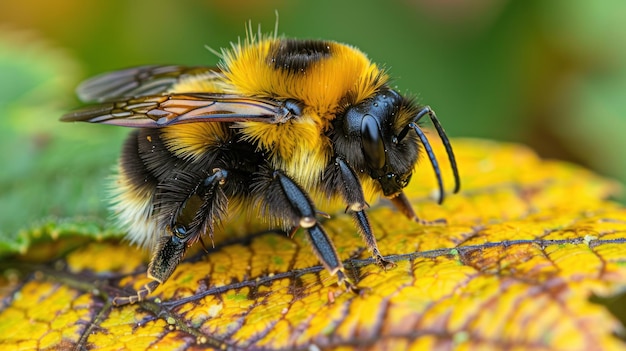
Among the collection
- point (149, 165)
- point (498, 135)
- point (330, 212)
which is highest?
point (149, 165)

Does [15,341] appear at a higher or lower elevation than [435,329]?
lower

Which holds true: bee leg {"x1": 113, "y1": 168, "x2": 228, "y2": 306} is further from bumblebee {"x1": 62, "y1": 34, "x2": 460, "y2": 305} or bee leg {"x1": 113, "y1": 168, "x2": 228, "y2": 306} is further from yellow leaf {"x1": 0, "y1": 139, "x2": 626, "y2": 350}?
yellow leaf {"x1": 0, "y1": 139, "x2": 626, "y2": 350}

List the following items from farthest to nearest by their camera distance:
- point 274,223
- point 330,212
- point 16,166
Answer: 1. point 16,166
2. point 330,212
3. point 274,223

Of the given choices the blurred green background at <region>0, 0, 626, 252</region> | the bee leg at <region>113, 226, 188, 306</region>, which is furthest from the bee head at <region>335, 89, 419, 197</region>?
the blurred green background at <region>0, 0, 626, 252</region>

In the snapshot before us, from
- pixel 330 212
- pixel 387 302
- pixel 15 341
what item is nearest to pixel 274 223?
pixel 330 212

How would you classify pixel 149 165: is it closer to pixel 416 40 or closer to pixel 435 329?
pixel 435 329

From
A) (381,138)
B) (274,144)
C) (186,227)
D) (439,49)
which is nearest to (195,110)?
(274,144)

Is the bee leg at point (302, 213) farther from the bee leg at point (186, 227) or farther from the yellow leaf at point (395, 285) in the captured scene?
the bee leg at point (186, 227)

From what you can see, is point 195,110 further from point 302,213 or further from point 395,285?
point 395,285
